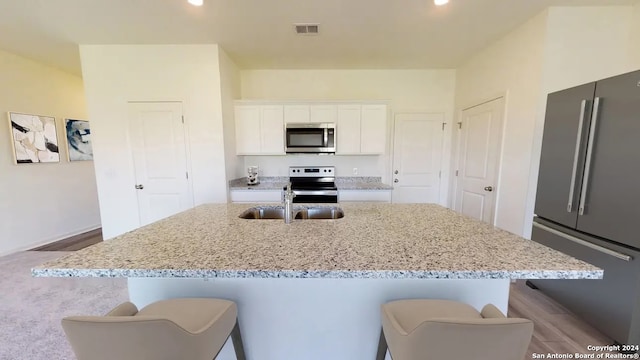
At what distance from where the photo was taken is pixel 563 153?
6.47 feet

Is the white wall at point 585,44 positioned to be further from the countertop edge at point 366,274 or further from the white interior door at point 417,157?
the countertop edge at point 366,274

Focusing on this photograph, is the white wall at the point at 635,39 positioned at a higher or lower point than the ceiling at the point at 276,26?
lower

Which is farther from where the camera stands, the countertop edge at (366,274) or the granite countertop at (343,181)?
the granite countertop at (343,181)

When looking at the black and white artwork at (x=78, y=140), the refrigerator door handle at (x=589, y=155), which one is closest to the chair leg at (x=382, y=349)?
the refrigerator door handle at (x=589, y=155)

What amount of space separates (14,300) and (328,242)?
10.2 ft

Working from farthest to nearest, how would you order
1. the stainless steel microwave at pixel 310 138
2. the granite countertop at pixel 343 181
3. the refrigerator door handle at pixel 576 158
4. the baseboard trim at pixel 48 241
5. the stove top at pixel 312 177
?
the stove top at pixel 312 177, the granite countertop at pixel 343 181, the stainless steel microwave at pixel 310 138, the baseboard trim at pixel 48 241, the refrigerator door handle at pixel 576 158

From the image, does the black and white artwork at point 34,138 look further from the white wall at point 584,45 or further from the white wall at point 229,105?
the white wall at point 584,45

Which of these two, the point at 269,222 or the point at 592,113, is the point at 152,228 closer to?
the point at 269,222

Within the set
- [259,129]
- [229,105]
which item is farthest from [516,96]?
[229,105]

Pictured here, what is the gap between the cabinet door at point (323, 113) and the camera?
3517 millimetres

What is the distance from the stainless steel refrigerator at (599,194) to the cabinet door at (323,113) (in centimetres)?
231

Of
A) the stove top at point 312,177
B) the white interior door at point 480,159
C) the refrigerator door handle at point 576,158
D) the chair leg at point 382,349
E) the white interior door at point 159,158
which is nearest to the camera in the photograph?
the chair leg at point 382,349

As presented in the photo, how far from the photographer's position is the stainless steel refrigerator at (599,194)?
1.55 m

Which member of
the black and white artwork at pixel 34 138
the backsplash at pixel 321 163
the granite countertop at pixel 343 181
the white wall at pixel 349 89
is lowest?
the granite countertop at pixel 343 181
